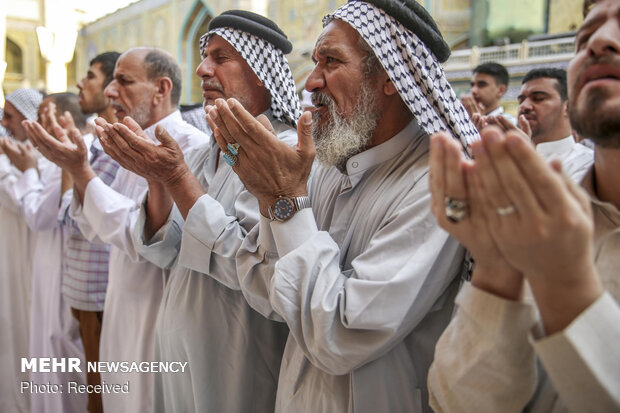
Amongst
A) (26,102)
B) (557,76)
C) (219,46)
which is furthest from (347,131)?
(26,102)

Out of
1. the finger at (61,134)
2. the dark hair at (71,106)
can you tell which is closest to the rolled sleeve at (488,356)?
the finger at (61,134)

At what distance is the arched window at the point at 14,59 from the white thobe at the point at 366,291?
2605 centimetres

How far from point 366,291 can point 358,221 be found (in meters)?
0.34

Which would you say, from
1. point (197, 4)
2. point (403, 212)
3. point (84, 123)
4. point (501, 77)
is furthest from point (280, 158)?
point (197, 4)

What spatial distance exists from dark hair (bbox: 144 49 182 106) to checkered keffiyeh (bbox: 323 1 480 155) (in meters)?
1.65

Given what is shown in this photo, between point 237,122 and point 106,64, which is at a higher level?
point 106,64

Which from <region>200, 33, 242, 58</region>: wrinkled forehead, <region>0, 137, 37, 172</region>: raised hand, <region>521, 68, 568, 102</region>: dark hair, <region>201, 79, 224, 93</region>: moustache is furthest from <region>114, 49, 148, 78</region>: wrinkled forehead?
<region>521, 68, 568, 102</region>: dark hair

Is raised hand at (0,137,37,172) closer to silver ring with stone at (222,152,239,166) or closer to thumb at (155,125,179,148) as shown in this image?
thumb at (155,125,179,148)

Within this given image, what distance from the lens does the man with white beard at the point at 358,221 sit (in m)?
1.18

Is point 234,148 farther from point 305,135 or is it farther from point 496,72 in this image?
point 496,72

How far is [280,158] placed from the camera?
53.2 inches

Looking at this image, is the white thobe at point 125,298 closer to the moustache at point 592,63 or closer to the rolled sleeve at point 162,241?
the rolled sleeve at point 162,241

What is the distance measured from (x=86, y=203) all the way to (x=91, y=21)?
23338 millimetres

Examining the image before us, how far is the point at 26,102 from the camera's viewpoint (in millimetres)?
4598
